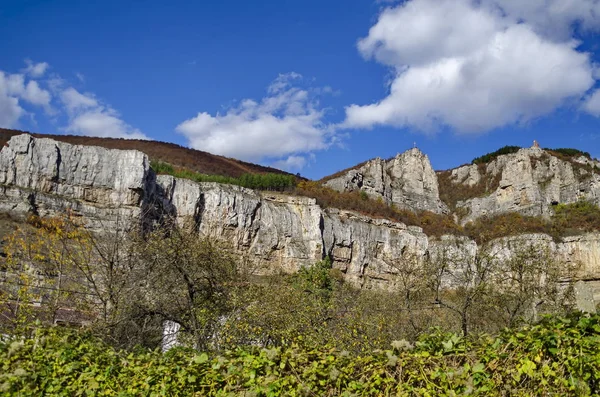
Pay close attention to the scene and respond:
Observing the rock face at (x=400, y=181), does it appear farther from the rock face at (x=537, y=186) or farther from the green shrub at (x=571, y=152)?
the green shrub at (x=571, y=152)

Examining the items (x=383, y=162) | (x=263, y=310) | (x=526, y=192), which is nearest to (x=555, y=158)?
(x=526, y=192)

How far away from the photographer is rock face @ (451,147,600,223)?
3012 inches

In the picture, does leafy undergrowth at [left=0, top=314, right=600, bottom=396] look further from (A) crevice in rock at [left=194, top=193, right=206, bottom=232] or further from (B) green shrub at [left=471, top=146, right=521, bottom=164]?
(B) green shrub at [left=471, top=146, right=521, bottom=164]

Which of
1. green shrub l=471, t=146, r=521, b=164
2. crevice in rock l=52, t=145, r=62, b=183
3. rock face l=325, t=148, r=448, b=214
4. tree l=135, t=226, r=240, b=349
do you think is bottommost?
tree l=135, t=226, r=240, b=349

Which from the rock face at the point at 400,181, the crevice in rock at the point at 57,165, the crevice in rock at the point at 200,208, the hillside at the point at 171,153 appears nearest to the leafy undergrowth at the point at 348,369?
the crevice in rock at the point at 57,165

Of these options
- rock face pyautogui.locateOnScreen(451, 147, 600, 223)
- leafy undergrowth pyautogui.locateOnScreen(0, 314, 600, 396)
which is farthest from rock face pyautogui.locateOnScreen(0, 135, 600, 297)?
leafy undergrowth pyautogui.locateOnScreen(0, 314, 600, 396)

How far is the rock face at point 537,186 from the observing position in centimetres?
7650

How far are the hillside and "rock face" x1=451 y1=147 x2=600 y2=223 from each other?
175 ft

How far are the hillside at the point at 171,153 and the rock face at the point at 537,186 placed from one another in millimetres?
53372

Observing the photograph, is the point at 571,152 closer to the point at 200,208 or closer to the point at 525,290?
the point at 200,208

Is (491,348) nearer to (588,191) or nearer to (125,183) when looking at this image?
(125,183)

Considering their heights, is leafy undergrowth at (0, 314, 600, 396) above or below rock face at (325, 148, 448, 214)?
below

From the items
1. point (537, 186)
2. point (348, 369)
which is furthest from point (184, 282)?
point (537, 186)

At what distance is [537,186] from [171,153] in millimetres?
76906
